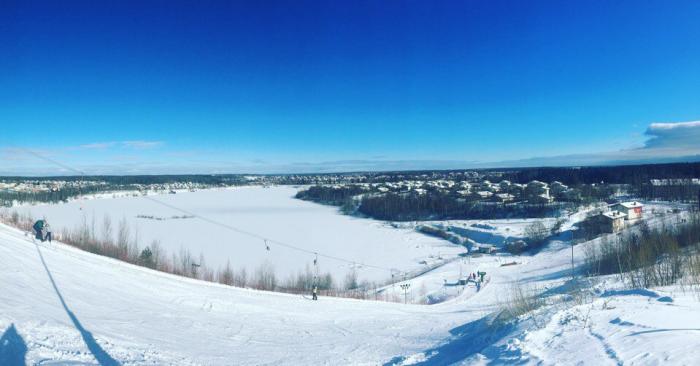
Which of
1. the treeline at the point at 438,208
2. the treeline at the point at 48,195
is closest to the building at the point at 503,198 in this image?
the treeline at the point at 438,208

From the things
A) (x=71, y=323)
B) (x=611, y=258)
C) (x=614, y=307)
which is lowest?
(x=611, y=258)

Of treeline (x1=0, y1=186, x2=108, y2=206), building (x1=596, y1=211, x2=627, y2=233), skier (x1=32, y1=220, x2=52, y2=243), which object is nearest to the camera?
skier (x1=32, y1=220, x2=52, y2=243)

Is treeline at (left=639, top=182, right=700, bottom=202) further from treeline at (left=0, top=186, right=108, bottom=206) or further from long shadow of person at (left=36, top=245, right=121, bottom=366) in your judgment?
treeline at (left=0, top=186, right=108, bottom=206)

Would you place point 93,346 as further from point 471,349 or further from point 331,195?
point 331,195

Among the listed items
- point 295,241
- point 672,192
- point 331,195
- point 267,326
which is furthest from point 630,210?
point 331,195

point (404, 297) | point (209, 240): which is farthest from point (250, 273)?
point (209, 240)

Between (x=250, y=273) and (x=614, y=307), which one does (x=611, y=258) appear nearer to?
(x=614, y=307)

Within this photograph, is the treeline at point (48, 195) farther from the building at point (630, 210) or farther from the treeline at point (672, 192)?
the treeline at point (672, 192)

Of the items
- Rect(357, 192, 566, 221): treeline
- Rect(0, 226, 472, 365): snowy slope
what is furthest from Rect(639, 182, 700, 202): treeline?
Rect(0, 226, 472, 365): snowy slope
